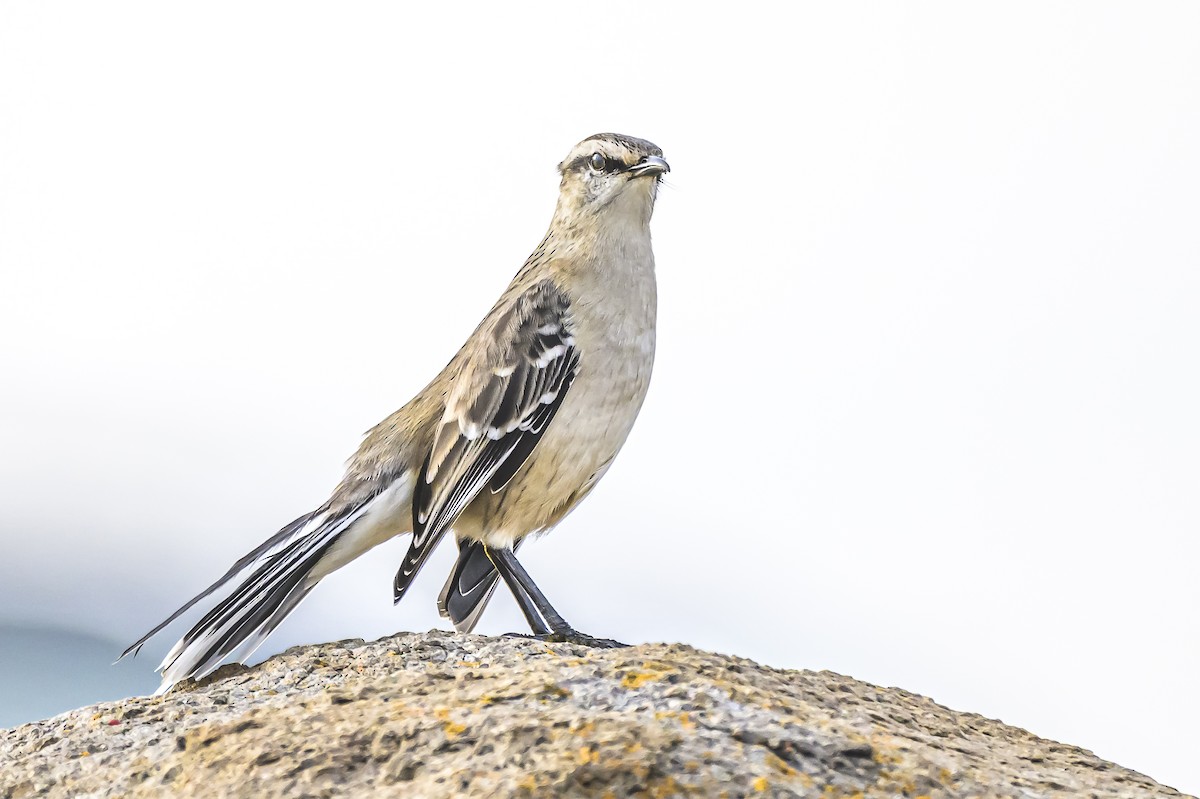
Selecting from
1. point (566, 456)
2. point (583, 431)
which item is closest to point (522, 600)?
point (566, 456)

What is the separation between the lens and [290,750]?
3.84m

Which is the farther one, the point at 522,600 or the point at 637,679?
the point at 522,600

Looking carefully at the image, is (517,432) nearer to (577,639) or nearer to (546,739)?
(577,639)

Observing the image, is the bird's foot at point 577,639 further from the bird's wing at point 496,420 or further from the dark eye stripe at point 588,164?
the dark eye stripe at point 588,164

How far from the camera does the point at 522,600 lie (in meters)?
6.41

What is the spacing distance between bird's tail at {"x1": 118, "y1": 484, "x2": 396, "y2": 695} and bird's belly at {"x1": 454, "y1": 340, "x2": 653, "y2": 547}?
59 centimetres

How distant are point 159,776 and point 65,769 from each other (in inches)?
19.3

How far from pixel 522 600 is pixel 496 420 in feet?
2.95

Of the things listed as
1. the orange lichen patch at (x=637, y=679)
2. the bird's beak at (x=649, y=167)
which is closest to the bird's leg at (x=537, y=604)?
the orange lichen patch at (x=637, y=679)

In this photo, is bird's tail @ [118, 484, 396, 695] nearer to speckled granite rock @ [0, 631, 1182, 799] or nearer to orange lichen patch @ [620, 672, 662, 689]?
speckled granite rock @ [0, 631, 1182, 799]

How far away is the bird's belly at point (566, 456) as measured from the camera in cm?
647

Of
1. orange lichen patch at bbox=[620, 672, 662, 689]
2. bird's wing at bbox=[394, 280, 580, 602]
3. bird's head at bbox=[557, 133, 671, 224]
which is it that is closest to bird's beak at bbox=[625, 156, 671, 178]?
bird's head at bbox=[557, 133, 671, 224]

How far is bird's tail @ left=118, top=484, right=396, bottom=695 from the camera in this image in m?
5.52

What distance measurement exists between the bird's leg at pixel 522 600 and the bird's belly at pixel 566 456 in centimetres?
9
